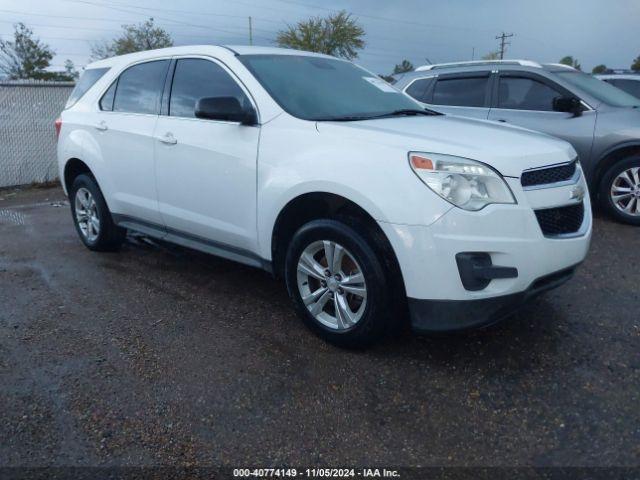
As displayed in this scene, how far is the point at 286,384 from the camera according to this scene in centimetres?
328

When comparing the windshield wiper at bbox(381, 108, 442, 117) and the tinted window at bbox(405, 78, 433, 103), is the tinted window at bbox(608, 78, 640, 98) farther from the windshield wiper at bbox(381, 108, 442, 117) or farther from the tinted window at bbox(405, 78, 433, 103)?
the windshield wiper at bbox(381, 108, 442, 117)

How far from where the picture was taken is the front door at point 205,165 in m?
3.99

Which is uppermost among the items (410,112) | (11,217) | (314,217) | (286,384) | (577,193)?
(410,112)

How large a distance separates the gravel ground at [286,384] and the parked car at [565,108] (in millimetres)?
2165

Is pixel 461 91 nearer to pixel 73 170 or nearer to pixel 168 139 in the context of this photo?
pixel 168 139

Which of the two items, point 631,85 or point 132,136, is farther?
point 631,85

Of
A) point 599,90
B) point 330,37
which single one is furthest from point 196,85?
point 330,37

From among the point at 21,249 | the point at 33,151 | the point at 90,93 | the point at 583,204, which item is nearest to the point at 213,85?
the point at 90,93

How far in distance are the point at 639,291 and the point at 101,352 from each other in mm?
3885

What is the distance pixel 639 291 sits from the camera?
4.57 meters

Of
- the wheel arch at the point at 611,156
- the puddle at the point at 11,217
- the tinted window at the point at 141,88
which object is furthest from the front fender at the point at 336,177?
the puddle at the point at 11,217

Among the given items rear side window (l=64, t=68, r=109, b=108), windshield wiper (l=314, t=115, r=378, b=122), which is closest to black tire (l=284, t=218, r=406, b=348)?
windshield wiper (l=314, t=115, r=378, b=122)

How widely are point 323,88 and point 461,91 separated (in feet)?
13.2

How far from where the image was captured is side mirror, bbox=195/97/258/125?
386 cm
